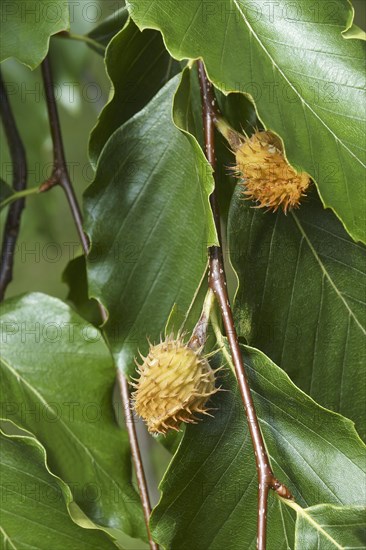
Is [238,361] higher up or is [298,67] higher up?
[298,67]

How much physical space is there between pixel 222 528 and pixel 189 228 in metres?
0.23

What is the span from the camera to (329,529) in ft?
1.71

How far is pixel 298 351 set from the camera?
0.68 metres

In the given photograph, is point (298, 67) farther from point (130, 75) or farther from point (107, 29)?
point (107, 29)

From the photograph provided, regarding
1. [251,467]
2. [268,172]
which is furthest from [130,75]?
[251,467]

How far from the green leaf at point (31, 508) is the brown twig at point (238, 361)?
0.20 meters

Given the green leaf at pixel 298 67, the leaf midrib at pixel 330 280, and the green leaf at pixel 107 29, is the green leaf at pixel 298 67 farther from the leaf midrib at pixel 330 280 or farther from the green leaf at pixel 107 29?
the green leaf at pixel 107 29

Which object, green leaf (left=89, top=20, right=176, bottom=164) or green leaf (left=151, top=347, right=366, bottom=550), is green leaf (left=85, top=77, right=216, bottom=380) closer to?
green leaf (left=89, top=20, right=176, bottom=164)

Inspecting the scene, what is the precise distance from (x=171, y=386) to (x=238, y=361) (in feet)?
0.14

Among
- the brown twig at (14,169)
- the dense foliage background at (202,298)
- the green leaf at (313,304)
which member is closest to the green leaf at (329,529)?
the dense foliage background at (202,298)

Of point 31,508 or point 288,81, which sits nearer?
point 288,81

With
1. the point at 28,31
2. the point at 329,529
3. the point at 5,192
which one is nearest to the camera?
the point at 329,529

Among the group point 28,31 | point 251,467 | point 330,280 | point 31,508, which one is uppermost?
point 28,31

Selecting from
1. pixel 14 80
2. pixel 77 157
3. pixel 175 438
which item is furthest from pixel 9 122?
pixel 77 157
